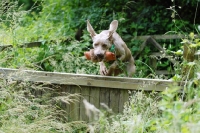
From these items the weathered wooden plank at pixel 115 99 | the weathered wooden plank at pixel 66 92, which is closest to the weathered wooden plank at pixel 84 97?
the weathered wooden plank at pixel 66 92

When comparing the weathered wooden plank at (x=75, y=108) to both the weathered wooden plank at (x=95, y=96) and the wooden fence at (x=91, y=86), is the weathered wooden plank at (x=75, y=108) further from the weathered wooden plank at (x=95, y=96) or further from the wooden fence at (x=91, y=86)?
the weathered wooden plank at (x=95, y=96)

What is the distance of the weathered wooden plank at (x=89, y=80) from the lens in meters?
5.84

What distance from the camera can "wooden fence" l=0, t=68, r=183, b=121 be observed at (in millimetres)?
5992

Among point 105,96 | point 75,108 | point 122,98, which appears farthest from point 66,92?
point 122,98

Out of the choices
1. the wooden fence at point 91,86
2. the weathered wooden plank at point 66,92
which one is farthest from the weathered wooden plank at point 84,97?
the weathered wooden plank at point 66,92

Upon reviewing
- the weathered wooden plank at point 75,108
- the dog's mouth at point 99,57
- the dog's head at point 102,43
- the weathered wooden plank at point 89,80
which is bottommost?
the weathered wooden plank at point 75,108

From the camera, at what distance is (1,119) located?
545 centimetres

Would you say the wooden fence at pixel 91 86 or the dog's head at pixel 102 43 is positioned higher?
the dog's head at pixel 102 43

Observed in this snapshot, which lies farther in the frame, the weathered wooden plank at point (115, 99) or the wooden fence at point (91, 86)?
the weathered wooden plank at point (115, 99)

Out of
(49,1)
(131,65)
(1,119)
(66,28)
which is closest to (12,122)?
(1,119)

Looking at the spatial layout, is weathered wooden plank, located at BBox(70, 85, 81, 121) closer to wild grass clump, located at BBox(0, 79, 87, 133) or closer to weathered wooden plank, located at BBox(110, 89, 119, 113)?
wild grass clump, located at BBox(0, 79, 87, 133)

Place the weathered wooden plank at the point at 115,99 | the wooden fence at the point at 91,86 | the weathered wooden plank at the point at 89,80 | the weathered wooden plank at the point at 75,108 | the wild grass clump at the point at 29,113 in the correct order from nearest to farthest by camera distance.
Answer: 1. the wild grass clump at the point at 29,113
2. the weathered wooden plank at the point at 89,80
3. the wooden fence at the point at 91,86
4. the weathered wooden plank at the point at 115,99
5. the weathered wooden plank at the point at 75,108

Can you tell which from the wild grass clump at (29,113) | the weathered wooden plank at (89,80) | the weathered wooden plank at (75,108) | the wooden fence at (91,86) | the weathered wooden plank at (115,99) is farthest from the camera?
the weathered wooden plank at (75,108)

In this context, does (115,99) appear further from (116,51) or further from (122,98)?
(116,51)
